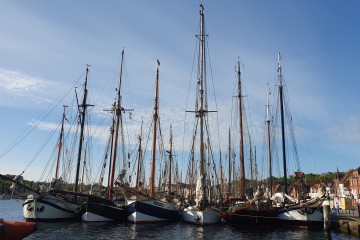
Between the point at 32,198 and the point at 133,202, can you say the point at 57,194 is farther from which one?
the point at 133,202

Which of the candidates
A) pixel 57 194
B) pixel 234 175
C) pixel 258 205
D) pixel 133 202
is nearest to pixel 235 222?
pixel 258 205

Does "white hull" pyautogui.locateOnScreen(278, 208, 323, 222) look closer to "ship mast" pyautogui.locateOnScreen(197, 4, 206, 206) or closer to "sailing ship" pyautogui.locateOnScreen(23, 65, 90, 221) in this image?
"ship mast" pyautogui.locateOnScreen(197, 4, 206, 206)

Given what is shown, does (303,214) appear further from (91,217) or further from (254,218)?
(91,217)

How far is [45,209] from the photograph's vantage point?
40.4 m

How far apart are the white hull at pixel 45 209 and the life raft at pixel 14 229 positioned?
20.4 metres

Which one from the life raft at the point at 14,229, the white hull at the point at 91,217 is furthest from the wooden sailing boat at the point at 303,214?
the life raft at the point at 14,229

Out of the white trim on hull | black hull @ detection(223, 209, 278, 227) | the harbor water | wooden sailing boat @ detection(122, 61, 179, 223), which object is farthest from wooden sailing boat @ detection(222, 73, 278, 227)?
the white trim on hull

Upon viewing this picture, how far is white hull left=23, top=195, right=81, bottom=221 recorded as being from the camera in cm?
4019

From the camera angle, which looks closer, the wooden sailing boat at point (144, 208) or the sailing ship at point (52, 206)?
the wooden sailing boat at point (144, 208)

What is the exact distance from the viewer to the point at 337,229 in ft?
119

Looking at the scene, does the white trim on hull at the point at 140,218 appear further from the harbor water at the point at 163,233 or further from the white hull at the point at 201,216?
the white hull at the point at 201,216

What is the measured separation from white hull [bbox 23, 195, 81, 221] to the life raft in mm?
20432

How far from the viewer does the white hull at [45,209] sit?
→ 40.2 m

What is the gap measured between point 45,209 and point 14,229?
2100 cm
